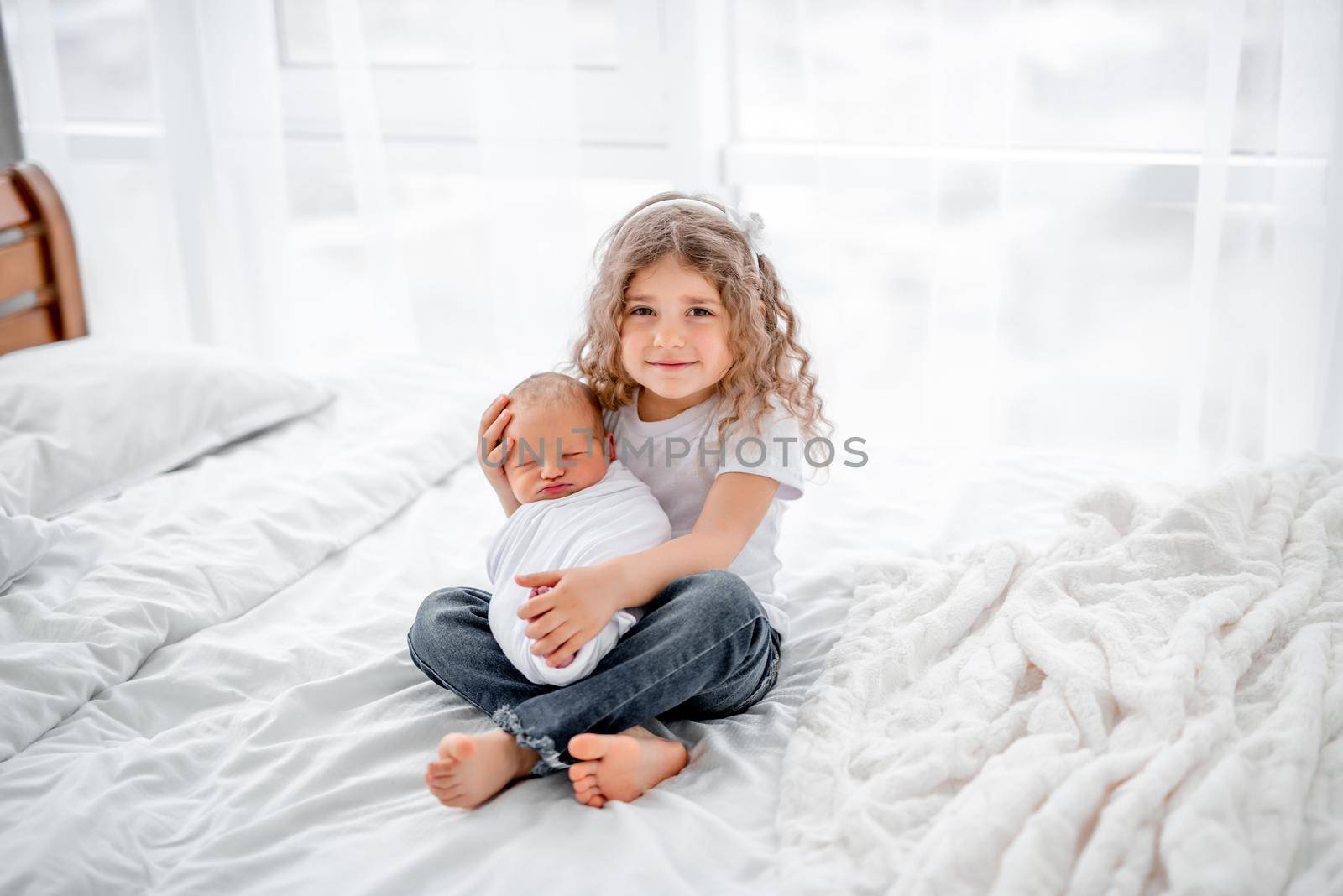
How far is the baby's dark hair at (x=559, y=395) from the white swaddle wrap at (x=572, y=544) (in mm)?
69

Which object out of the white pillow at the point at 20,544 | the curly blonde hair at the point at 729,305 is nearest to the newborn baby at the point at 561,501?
the curly blonde hair at the point at 729,305

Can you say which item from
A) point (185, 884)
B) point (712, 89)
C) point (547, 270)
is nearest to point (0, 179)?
point (547, 270)

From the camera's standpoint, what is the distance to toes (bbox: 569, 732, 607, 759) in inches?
43.0

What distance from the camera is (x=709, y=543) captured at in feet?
4.29

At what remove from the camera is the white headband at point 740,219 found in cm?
141

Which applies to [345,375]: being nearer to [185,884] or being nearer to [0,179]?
[0,179]

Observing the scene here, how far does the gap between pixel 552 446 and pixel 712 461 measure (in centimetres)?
20

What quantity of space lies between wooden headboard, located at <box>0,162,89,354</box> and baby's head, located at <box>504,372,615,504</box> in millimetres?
1308

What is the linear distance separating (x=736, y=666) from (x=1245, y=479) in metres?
0.78

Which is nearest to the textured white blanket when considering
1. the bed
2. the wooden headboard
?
the bed

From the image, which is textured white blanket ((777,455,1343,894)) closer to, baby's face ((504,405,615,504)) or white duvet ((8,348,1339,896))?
white duvet ((8,348,1339,896))

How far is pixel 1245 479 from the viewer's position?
151cm

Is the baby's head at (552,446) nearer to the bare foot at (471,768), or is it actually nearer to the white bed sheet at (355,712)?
the white bed sheet at (355,712)

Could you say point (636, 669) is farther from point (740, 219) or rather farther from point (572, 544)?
point (740, 219)
